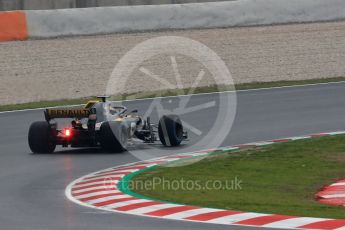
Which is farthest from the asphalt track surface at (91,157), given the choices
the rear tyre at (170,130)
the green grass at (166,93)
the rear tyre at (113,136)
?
the green grass at (166,93)

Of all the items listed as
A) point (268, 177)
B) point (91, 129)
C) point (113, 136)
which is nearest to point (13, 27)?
point (91, 129)

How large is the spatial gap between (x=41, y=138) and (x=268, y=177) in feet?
19.0

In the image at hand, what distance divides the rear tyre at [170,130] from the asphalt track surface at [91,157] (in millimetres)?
503

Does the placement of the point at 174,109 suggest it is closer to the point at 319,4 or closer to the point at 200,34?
the point at 200,34

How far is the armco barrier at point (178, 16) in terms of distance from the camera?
3616 cm

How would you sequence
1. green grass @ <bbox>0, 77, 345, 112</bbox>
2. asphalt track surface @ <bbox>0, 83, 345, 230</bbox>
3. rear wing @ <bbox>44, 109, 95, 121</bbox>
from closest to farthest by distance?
asphalt track surface @ <bbox>0, 83, 345, 230</bbox>, rear wing @ <bbox>44, 109, 95, 121</bbox>, green grass @ <bbox>0, 77, 345, 112</bbox>

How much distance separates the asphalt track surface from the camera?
44.8 ft

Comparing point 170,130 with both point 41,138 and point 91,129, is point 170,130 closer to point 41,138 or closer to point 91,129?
point 91,129

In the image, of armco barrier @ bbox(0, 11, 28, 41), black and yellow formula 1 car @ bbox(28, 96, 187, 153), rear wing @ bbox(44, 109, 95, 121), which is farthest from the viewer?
armco barrier @ bbox(0, 11, 28, 41)

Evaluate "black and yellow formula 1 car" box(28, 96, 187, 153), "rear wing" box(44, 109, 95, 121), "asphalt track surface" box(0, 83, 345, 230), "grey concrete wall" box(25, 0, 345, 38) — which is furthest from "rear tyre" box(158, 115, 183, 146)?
"grey concrete wall" box(25, 0, 345, 38)

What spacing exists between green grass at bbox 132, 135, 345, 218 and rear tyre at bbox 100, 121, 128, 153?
6.54 feet

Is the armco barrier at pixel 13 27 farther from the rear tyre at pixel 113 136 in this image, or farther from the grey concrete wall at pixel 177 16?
the rear tyre at pixel 113 136

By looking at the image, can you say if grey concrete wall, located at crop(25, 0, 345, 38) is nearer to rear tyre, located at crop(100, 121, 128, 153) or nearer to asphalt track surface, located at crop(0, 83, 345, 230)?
asphalt track surface, located at crop(0, 83, 345, 230)

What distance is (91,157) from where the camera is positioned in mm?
21594
